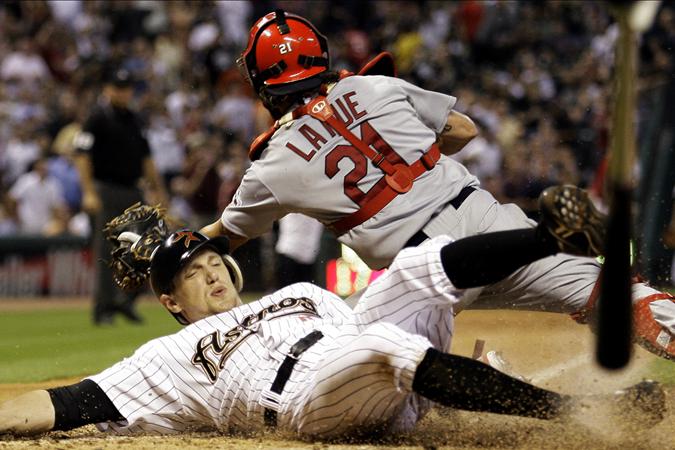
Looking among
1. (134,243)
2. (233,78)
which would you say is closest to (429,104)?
(134,243)

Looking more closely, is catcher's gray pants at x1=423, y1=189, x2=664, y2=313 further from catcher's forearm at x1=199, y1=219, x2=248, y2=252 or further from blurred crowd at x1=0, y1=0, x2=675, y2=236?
blurred crowd at x1=0, y1=0, x2=675, y2=236

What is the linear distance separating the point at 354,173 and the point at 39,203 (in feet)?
→ 34.6

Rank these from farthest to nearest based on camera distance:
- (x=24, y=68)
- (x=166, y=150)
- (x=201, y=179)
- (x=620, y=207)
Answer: (x=24, y=68) → (x=166, y=150) → (x=201, y=179) → (x=620, y=207)

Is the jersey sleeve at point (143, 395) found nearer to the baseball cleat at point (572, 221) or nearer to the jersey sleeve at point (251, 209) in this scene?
the jersey sleeve at point (251, 209)

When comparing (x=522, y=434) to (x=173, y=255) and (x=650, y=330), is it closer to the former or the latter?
(x=650, y=330)

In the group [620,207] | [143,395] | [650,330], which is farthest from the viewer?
[650,330]

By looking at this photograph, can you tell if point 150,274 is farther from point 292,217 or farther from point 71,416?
point 292,217

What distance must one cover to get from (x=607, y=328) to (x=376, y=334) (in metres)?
0.78

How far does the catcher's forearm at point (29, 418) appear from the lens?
3977mm

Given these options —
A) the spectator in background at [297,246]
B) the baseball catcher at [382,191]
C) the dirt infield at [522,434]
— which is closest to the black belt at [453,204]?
the baseball catcher at [382,191]

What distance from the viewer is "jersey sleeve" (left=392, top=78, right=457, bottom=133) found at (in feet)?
15.3

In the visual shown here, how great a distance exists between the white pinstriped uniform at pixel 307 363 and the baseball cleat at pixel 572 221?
15.9 inches

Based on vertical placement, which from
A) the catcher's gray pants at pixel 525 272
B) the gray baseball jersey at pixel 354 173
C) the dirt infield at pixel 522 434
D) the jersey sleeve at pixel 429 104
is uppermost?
the jersey sleeve at pixel 429 104

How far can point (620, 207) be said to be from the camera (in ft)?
10.2
